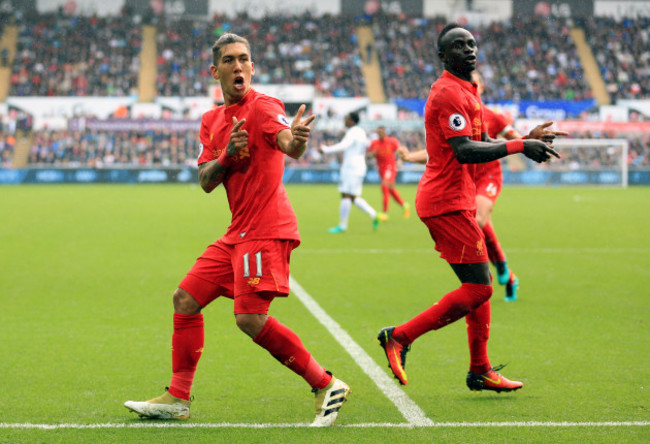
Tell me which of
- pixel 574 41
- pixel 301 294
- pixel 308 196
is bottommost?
pixel 308 196

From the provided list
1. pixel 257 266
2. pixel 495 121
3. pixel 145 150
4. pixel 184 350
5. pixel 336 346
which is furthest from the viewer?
pixel 145 150

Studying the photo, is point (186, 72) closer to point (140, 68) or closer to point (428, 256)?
point (140, 68)

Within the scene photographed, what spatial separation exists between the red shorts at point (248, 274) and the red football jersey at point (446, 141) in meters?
1.07

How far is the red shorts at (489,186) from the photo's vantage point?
8445 mm

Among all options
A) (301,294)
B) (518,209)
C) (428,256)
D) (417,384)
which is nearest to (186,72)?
(518,209)

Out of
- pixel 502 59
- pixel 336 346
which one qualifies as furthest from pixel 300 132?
pixel 502 59

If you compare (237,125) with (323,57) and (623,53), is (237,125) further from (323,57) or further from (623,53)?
(623,53)

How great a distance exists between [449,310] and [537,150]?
114cm

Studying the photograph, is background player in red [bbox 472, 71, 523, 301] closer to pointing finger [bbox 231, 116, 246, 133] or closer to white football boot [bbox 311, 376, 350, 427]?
white football boot [bbox 311, 376, 350, 427]

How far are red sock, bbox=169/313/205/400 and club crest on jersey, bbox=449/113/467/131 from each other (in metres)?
1.82

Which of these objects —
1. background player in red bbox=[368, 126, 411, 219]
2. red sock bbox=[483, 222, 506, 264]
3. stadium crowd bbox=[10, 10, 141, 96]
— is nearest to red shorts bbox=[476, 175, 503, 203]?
red sock bbox=[483, 222, 506, 264]

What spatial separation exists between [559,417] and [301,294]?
466 centimetres

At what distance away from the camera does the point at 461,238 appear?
200 inches

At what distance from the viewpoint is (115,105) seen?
43.8 metres
